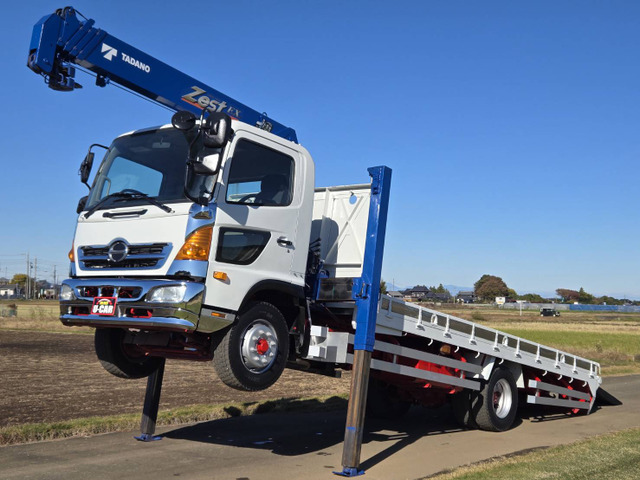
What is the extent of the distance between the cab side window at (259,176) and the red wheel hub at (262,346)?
1.42 meters

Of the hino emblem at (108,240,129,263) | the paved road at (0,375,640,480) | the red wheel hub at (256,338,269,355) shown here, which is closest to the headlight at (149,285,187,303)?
the hino emblem at (108,240,129,263)

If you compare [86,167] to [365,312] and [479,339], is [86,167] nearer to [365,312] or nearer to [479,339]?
[365,312]

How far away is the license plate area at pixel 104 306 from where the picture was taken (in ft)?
19.8

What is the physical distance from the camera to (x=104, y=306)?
611cm

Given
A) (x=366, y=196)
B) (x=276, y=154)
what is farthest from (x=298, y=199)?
(x=366, y=196)

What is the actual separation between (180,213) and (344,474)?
3272mm

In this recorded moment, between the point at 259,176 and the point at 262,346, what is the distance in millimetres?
1776

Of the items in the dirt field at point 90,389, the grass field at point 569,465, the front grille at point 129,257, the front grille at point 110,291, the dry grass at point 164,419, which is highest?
the front grille at point 129,257

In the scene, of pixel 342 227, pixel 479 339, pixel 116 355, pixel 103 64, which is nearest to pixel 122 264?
pixel 116 355

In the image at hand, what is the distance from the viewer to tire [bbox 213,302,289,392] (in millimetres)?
6008

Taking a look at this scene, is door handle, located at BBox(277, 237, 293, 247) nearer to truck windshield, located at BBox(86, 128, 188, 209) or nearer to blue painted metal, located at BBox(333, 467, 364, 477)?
truck windshield, located at BBox(86, 128, 188, 209)

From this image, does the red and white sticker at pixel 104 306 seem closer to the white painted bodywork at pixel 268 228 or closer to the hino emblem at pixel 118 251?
the hino emblem at pixel 118 251

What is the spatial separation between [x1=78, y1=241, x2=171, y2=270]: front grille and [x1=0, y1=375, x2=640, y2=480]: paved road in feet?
7.14

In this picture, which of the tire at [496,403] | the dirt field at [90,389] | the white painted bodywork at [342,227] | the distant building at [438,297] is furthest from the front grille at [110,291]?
the distant building at [438,297]
